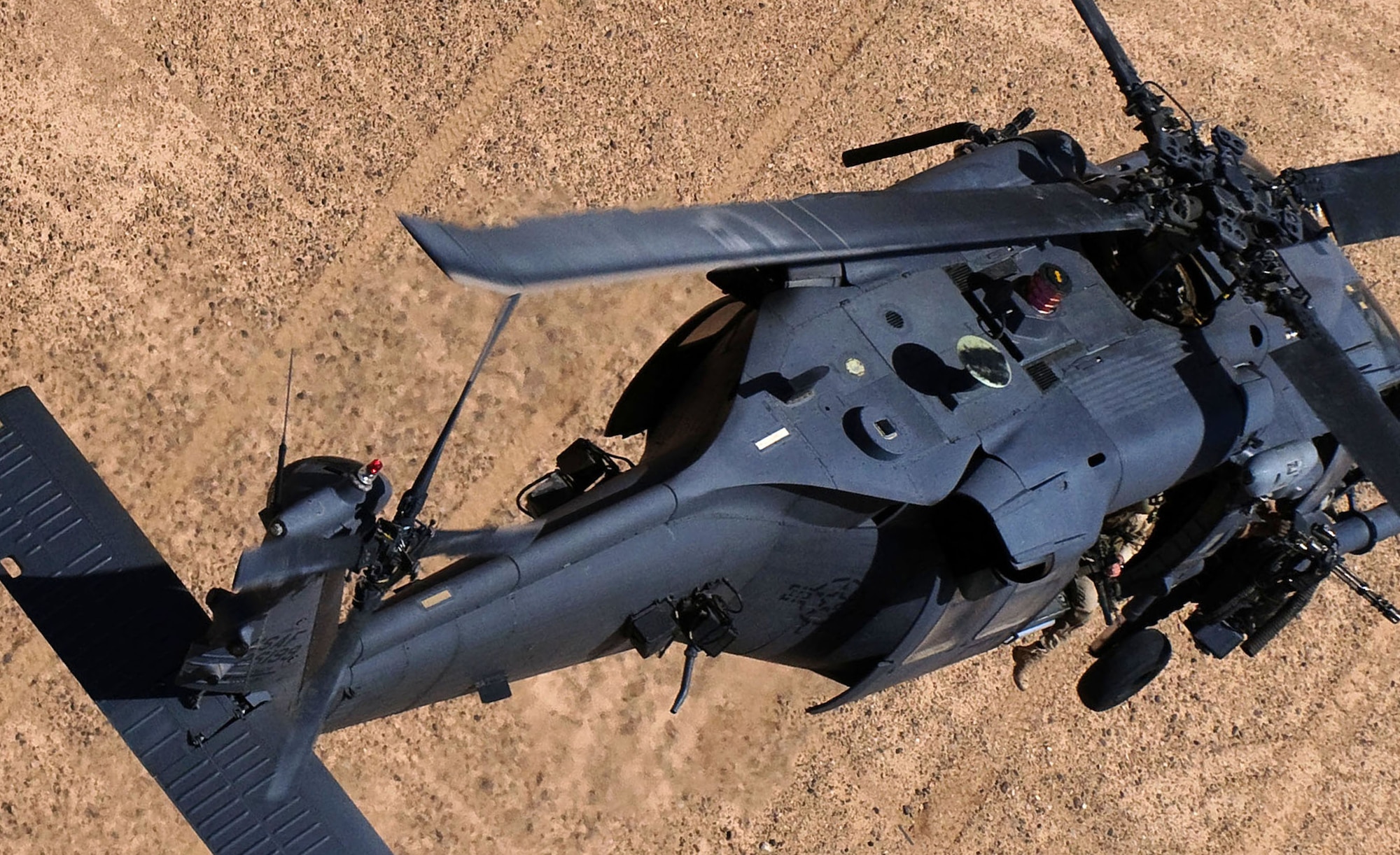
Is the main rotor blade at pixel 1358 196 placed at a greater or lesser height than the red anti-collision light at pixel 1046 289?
lesser

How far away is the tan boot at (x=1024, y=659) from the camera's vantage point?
11453mm

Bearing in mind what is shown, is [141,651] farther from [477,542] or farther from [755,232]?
[755,232]

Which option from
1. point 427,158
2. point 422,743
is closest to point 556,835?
point 422,743

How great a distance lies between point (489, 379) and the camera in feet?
39.8

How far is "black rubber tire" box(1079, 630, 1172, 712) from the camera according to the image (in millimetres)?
10000

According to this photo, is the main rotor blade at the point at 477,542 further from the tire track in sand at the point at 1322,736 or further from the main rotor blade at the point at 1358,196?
the tire track in sand at the point at 1322,736

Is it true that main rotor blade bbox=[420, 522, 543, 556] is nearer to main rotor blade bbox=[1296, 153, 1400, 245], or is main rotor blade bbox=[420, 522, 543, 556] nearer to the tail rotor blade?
the tail rotor blade

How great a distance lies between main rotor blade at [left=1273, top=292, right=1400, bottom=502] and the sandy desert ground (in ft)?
14.2

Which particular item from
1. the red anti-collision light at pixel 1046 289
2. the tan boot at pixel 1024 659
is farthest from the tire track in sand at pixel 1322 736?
the red anti-collision light at pixel 1046 289

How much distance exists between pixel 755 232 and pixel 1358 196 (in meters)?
4.52

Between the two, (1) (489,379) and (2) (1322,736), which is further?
(2) (1322,736)

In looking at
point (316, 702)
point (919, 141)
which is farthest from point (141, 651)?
point (919, 141)

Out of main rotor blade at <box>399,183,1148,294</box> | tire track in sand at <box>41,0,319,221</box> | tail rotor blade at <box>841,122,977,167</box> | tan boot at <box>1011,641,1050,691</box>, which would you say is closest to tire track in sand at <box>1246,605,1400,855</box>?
tan boot at <box>1011,641,1050,691</box>

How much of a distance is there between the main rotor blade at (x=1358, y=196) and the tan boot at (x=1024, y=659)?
3731 mm
